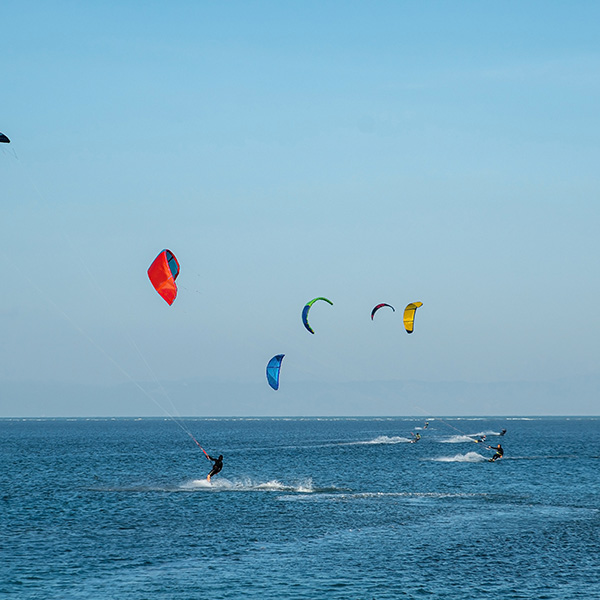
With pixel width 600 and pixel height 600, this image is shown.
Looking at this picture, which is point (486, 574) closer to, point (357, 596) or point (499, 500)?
point (357, 596)

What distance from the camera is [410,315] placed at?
55.6 metres

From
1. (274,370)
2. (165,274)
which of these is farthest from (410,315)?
(165,274)

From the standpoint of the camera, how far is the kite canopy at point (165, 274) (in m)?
38.4

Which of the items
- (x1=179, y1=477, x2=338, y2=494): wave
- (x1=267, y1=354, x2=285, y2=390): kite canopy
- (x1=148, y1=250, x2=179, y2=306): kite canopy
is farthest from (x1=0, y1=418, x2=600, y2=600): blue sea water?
(x1=148, y1=250, x2=179, y2=306): kite canopy

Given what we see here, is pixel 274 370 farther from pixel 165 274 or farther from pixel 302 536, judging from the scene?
pixel 302 536

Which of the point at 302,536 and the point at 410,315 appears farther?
the point at 410,315

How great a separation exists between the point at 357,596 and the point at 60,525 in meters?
18.2

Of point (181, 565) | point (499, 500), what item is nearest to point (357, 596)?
point (181, 565)

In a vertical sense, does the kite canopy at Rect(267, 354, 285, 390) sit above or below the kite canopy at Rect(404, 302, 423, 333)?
below

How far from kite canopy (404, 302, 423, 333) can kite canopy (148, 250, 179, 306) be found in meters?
20.2

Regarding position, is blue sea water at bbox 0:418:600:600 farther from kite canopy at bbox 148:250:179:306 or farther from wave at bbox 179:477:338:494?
kite canopy at bbox 148:250:179:306

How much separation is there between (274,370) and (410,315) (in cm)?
1129

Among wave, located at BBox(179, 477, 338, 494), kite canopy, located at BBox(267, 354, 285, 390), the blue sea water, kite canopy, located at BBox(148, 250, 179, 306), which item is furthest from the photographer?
wave, located at BBox(179, 477, 338, 494)

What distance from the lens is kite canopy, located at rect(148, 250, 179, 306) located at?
38438 mm
